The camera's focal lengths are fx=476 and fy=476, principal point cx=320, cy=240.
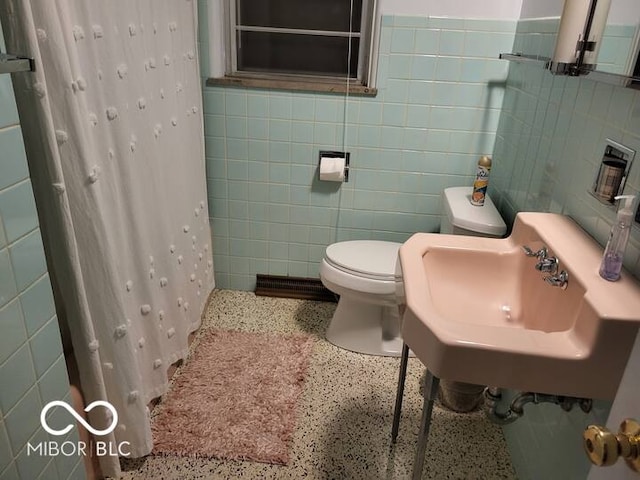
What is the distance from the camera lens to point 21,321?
0.93m

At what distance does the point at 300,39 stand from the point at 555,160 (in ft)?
4.32

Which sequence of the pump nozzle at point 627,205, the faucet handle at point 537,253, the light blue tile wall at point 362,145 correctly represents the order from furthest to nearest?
the light blue tile wall at point 362,145, the faucet handle at point 537,253, the pump nozzle at point 627,205

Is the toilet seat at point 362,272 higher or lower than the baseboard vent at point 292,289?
higher

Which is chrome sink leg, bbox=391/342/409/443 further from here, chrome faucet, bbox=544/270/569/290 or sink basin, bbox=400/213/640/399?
chrome faucet, bbox=544/270/569/290

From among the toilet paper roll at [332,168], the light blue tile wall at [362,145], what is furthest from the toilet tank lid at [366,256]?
the toilet paper roll at [332,168]

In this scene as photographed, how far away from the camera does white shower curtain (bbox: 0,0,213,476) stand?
3.32 feet

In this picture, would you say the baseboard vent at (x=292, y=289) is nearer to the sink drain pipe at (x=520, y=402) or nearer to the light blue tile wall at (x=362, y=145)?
the light blue tile wall at (x=362, y=145)

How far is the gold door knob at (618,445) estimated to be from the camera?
0.56 meters

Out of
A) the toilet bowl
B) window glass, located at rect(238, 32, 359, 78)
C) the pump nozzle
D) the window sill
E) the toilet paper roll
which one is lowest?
the toilet bowl

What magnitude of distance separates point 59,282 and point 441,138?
1.67 m

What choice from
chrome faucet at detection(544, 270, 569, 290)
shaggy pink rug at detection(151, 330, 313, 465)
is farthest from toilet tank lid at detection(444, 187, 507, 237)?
shaggy pink rug at detection(151, 330, 313, 465)

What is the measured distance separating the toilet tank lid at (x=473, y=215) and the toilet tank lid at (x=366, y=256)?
0.30m

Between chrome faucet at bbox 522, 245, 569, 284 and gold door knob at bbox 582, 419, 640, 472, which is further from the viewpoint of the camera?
chrome faucet at bbox 522, 245, 569, 284

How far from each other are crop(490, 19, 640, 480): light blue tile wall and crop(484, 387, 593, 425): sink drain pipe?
0.19 ft
